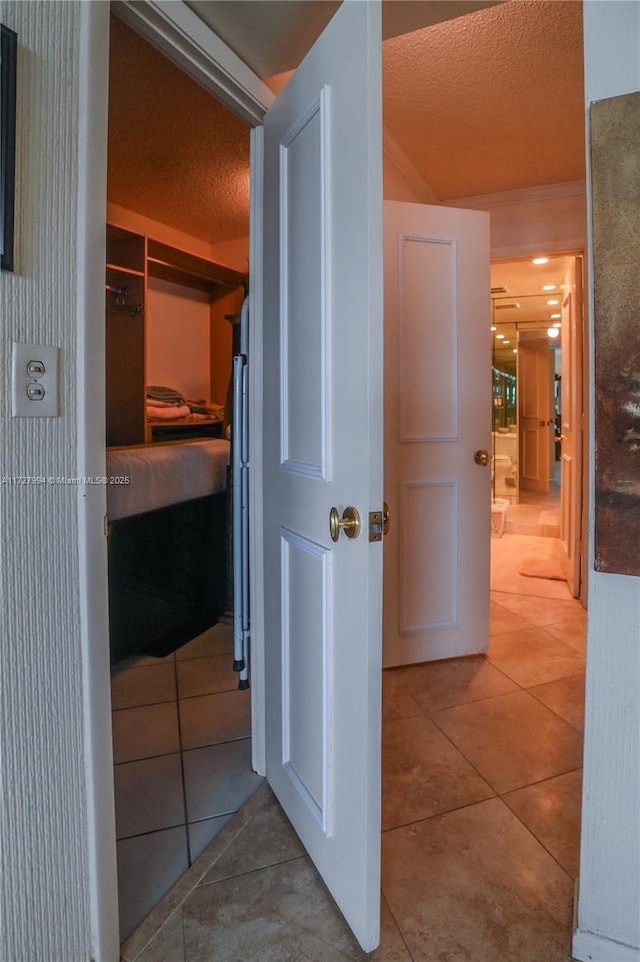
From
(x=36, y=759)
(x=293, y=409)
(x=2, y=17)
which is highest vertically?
(x=2, y=17)

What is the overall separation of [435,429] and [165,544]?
142 centimetres

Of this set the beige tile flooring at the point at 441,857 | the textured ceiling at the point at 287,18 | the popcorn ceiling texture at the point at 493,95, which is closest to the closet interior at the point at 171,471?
the beige tile flooring at the point at 441,857

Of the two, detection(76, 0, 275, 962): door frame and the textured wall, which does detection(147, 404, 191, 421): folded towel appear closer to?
detection(76, 0, 275, 962): door frame

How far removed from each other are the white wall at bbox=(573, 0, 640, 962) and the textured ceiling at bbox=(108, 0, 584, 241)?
0.45m

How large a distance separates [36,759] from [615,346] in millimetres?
1290

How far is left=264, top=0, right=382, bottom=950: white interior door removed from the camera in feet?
3.47

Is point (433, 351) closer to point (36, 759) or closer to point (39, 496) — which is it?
point (39, 496)

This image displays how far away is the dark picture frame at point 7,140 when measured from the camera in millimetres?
862

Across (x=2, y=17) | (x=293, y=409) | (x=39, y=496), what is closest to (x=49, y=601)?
(x=39, y=496)

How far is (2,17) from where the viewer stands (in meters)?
0.86

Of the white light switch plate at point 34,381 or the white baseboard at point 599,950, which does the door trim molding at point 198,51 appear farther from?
the white baseboard at point 599,950

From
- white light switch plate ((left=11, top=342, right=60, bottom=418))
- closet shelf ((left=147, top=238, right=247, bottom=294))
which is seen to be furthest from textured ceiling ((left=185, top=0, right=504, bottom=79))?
closet shelf ((left=147, top=238, right=247, bottom=294))

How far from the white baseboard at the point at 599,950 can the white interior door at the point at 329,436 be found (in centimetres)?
42

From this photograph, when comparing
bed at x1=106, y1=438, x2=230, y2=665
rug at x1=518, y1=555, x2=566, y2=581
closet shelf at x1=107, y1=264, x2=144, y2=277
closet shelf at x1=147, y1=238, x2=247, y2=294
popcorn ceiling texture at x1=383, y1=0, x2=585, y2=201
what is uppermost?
popcorn ceiling texture at x1=383, y1=0, x2=585, y2=201
